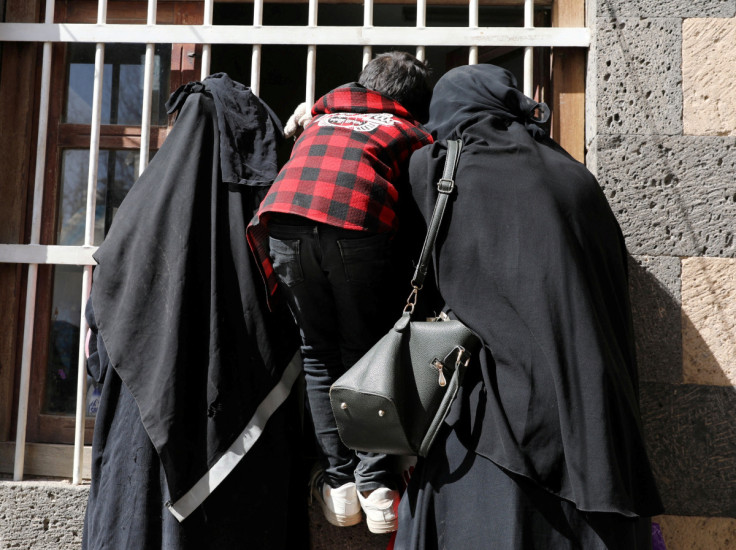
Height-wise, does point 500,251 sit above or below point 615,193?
below

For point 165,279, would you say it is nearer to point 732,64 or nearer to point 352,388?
point 352,388

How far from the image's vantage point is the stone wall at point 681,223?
2518 millimetres

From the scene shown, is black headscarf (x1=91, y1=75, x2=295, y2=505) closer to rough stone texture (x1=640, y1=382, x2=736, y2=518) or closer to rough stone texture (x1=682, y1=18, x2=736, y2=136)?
rough stone texture (x1=640, y1=382, x2=736, y2=518)

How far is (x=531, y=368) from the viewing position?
1779mm

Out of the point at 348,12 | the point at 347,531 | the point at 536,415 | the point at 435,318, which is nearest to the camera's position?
the point at 536,415

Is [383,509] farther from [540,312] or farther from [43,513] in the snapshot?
[43,513]

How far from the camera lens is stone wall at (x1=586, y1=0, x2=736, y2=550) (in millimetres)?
2518

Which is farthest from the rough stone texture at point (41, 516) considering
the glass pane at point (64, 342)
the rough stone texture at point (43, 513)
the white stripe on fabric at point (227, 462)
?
the white stripe on fabric at point (227, 462)

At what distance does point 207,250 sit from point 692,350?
174cm

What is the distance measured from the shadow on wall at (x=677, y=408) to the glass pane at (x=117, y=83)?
1.98 m

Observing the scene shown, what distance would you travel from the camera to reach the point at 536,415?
5.77 ft

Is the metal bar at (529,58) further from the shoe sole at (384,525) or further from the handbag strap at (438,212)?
the shoe sole at (384,525)

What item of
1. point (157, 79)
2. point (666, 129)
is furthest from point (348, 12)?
point (666, 129)

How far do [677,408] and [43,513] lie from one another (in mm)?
2370
